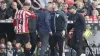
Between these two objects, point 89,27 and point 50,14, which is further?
point 89,27

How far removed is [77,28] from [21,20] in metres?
2.12

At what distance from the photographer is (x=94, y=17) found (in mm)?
21406

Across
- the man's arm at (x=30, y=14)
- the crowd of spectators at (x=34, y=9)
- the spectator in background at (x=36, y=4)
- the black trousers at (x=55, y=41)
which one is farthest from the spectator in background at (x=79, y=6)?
the man's arm at (x=30, y=14)

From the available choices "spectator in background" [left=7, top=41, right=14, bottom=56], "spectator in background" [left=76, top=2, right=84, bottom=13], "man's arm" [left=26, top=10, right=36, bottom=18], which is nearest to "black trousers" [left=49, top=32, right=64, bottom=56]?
"man's arm" [left=26, top=10, right=36, bottom=18]

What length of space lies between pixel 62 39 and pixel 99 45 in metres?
2.42

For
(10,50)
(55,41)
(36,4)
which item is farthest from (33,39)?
(36,4)

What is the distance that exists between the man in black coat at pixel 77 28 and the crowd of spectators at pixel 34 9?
0.67 metres

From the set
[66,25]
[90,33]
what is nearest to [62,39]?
[66,25]

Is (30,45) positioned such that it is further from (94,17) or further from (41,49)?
(94,17)

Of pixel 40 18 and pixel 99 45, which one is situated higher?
pixel 40 18

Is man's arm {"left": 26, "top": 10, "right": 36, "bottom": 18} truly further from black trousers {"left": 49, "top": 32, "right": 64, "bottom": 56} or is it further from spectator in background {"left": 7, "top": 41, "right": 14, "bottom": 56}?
spectator in background {"left": 7, "top": 41, "right": 14, "bottom": 56}

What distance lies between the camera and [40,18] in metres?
19.3

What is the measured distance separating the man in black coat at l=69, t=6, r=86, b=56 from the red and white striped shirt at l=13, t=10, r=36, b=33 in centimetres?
156

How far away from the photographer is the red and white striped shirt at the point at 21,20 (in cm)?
1914
